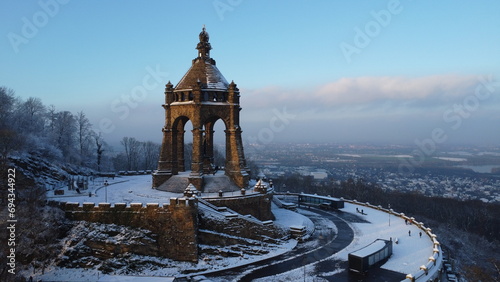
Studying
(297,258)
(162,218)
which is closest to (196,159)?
(162,218)

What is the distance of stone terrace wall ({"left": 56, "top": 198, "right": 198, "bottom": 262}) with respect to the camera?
24625 millimetres

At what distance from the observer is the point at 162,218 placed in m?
24.9

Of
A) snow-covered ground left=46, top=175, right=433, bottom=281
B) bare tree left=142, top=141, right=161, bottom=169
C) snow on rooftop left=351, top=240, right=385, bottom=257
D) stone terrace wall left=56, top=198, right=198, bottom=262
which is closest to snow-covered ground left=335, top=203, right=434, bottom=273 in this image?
snow-covered ground left=46, top=175, right=433, bottom=281

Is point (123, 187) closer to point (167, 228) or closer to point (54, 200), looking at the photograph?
point (54, 200)

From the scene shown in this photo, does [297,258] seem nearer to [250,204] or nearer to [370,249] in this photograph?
[370,249]

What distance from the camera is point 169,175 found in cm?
3431

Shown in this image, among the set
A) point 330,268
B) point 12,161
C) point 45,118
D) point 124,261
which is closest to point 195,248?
point 124,261

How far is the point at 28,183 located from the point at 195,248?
604 inches

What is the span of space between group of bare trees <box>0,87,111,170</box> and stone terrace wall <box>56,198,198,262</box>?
18970mm

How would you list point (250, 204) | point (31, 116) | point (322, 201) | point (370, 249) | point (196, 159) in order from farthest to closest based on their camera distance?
point (31, 116)
point (322, 201)
point (196, 159)
point (250, 204)
point (370, 249)

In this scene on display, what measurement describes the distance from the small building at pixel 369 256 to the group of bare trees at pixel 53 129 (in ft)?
113

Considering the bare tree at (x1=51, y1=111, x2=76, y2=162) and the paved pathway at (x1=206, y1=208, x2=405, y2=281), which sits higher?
the bare tree at (x1=51, y1=111, x2=76, y2=162)

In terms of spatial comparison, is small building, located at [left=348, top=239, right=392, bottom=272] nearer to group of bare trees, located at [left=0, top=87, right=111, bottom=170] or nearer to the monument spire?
the monument spire

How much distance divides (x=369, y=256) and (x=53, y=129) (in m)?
54.2
